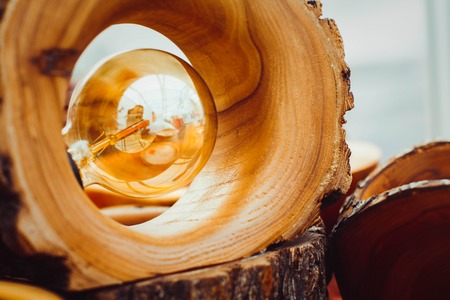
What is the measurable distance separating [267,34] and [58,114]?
0.24m

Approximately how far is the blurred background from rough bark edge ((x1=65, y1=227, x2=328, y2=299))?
169 cm

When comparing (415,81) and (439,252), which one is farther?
(415,81)

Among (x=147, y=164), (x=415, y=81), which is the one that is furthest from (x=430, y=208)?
(x=415, y=81)

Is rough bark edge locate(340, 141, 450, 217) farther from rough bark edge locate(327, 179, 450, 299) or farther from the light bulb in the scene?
the light bulb

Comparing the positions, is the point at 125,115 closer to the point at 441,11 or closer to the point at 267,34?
the point at 267,34

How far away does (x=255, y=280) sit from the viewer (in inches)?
16.0

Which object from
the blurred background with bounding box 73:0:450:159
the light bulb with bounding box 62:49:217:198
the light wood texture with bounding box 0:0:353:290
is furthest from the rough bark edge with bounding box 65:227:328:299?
the blurred background with bounding box 73:0:450:159

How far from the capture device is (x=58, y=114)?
34 cm

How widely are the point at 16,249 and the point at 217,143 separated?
28 centimetres

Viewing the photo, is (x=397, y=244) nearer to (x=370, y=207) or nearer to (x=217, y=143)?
(x=370, y=207)

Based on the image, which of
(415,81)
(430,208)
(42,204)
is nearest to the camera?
(42,204)

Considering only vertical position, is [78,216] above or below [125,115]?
below

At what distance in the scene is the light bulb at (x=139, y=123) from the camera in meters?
0.46

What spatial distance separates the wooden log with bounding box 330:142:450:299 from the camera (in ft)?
1.42
